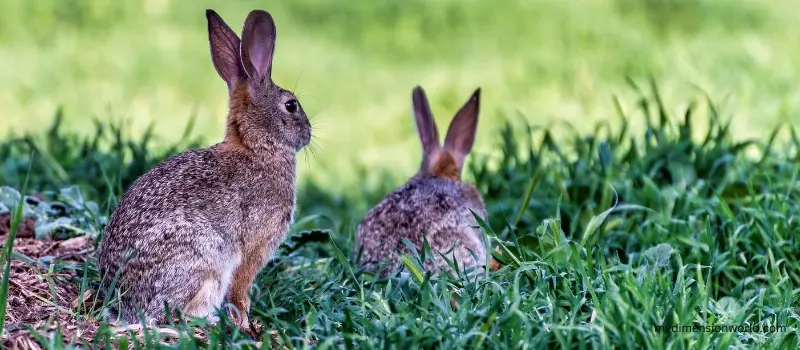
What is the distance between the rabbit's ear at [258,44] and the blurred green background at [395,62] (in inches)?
134

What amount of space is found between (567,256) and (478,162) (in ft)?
12.2

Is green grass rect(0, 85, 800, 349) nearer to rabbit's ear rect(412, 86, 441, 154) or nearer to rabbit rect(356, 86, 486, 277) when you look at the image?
rabbit rect(356, 86, 486, 277)

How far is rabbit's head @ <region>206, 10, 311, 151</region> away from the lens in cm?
551

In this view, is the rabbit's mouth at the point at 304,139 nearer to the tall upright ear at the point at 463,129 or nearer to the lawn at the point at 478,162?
the lawn at the point at 478,162

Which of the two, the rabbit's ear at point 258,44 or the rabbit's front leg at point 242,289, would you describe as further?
the rabbit's ear at point 258,44

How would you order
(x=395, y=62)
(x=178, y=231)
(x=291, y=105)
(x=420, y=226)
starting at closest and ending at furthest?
(x=178, y=231)
(x=291, y=105)
(x=420, y=226)
(x=395, y=62)

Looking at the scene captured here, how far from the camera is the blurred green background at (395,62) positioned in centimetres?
988

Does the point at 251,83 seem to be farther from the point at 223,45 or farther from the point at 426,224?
the point at 426,224

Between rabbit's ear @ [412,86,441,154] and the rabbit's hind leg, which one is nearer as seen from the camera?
the rabbit's hind leg

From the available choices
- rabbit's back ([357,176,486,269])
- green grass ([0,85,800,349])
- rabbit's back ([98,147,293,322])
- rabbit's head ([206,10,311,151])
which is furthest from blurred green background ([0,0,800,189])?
rabbit's back ([98,147,293,322])

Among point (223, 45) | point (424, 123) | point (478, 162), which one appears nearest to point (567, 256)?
point (223, 45)

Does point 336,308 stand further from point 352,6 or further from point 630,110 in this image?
point 352,6

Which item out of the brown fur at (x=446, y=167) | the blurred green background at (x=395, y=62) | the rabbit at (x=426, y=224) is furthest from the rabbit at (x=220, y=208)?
the blurred green background at (x=395, y=62)

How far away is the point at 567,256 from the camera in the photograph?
514 cm
